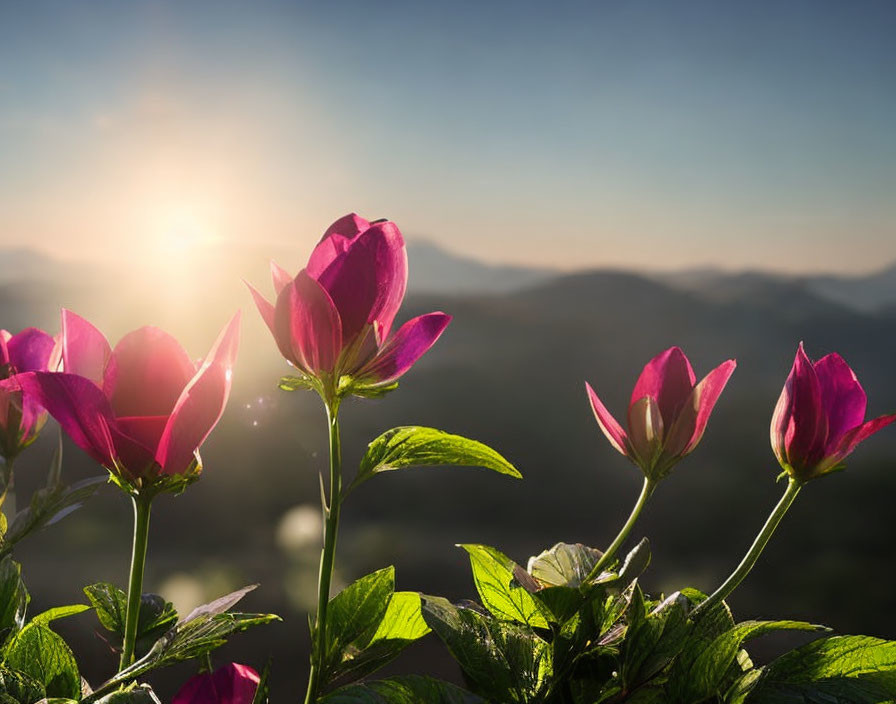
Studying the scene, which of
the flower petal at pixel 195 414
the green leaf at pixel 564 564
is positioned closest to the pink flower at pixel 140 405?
the flower petal at pixel 195 414

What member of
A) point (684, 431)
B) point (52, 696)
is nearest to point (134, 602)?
point (52, 696)

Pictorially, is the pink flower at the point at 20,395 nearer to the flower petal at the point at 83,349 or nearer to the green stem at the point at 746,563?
the flower petal at the point at 83,349

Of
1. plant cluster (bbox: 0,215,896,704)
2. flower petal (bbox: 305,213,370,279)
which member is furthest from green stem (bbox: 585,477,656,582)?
flower petal (bbox: 305,213,370,279)

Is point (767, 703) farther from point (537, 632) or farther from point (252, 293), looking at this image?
point (252, 293)

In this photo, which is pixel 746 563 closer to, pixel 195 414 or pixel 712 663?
pixel 712 663

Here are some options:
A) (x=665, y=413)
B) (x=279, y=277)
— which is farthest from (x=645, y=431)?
(x=279, y=277)
